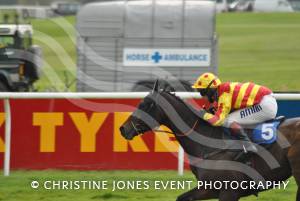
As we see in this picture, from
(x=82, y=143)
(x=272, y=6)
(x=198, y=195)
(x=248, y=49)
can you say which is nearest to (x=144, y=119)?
(x=198, y=195)

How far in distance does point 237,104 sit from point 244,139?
38 cm

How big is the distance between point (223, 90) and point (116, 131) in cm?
335

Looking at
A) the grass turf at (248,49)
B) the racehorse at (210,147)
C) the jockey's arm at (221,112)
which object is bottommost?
the grass turf at (248,49)

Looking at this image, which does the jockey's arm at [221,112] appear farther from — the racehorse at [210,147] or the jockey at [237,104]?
the racehorse at [210,147]

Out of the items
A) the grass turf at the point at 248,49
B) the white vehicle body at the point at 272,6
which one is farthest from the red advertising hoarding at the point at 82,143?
the white vehicle body at the point at 272,6

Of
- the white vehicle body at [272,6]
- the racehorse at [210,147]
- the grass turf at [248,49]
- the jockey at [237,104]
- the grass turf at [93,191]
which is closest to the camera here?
the racehorse at [210,147]

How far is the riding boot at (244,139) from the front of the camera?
6996 mm

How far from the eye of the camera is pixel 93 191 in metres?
8.76

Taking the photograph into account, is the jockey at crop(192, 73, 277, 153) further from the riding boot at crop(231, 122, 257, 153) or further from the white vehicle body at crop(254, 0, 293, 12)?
the white vehicle body at crop(254, 0, 293, 12)

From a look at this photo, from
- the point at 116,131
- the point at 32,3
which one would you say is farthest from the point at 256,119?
the point at 32,3

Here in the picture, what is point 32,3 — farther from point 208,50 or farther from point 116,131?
point 116,131

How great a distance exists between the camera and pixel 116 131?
1022cm

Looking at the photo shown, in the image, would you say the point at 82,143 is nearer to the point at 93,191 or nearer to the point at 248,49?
the point at 93,191

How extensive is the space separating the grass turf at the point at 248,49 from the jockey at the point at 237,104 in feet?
33.1
